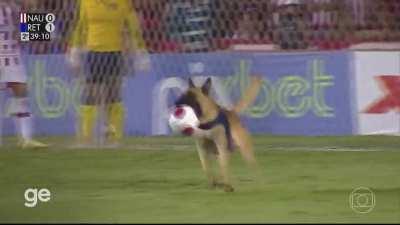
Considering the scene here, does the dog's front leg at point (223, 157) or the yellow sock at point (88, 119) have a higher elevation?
the dog's front leg at point (223, 157)

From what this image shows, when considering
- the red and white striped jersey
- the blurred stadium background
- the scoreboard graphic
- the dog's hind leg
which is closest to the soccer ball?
the dog's hind leg

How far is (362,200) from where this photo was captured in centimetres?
745

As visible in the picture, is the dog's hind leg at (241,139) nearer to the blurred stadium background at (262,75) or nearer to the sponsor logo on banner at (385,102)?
the blurred stadium background at (262,75)

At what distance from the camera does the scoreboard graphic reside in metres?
9.80

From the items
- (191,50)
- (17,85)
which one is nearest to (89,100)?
(17,85)

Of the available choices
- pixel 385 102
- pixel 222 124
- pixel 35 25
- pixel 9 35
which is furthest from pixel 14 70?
pixel 385 102

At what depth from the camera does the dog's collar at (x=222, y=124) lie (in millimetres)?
8047

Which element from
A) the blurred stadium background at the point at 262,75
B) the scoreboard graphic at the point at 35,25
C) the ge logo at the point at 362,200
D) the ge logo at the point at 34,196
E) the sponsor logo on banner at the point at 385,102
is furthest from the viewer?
the sponsor logo on banner at the point at 385,102

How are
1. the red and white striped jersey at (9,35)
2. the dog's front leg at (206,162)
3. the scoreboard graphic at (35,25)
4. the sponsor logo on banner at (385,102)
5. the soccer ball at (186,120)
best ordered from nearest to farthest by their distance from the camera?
the soccer ball at (186,120) < the dog's front leg at (206,162) < the scoreboard graphic at (35,25) < the red and white striped jersey at (9,35) < the sponsor logo on banner at (385,102)

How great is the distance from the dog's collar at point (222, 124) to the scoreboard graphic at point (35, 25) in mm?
2367

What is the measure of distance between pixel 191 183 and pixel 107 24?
277cm

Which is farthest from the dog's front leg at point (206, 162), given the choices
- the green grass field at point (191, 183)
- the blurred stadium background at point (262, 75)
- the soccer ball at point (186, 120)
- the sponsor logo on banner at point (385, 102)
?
the sponsor logo on banner at point (385, 102)

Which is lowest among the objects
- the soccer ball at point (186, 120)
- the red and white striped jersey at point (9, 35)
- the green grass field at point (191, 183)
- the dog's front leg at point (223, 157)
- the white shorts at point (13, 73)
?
the green grass field at point (191, 183)

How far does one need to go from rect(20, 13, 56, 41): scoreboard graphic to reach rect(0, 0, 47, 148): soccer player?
95cm
